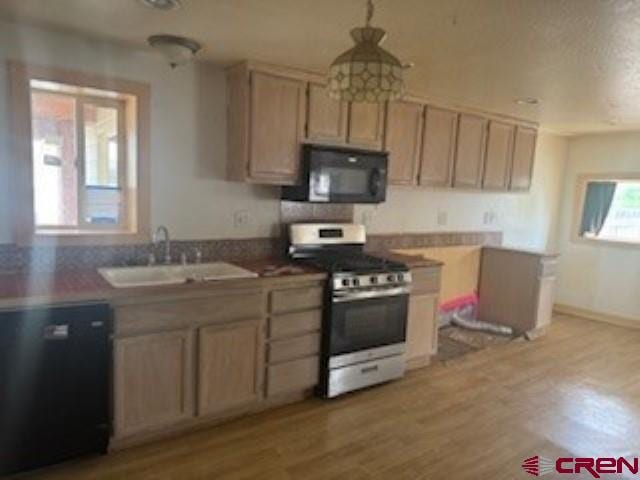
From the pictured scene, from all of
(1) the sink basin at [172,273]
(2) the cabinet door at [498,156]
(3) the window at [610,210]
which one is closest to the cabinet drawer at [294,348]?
(1) the sink basin at [172,273]

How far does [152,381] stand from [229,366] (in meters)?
0.44

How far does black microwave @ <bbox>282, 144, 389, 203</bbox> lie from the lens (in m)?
3.13

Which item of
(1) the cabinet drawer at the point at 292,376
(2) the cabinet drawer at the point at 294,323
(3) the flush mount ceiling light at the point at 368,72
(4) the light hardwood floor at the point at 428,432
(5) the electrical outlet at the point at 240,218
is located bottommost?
(4) the light hardwood floor at the point at 428,432

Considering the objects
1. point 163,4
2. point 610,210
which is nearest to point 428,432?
point 163,4

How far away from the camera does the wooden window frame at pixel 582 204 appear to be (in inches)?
205

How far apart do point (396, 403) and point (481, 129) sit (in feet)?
8.93

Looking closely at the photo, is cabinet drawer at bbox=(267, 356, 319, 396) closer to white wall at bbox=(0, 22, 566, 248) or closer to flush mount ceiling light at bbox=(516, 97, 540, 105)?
white wall at bbox=(0, 22, 566, 248)

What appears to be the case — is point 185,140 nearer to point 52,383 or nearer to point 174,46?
point 174,46

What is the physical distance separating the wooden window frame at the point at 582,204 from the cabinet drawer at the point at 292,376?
4.27 metres

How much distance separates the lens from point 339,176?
10.8 feet

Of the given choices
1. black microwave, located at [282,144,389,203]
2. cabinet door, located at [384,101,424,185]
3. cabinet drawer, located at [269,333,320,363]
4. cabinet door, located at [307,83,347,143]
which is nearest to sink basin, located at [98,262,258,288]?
cabinet drawer, located at [269,333,320,363]

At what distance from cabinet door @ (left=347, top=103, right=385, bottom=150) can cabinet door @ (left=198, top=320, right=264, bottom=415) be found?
1.60 meters

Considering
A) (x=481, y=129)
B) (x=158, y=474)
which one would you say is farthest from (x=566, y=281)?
(x=158, y=474)
